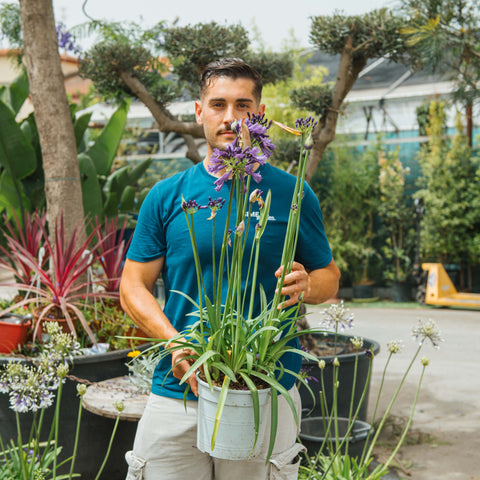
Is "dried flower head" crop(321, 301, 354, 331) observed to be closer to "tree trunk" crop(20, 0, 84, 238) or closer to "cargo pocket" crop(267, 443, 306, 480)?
"cargo pocket" crop(267, 443, 306, 480)

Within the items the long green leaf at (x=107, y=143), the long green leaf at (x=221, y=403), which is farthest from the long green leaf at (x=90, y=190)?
the long green leaf at (x=221, y=403)

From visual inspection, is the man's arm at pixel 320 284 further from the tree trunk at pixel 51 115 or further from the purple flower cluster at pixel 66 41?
the purple flower cluster at pixel 66 41

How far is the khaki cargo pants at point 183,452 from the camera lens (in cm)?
149

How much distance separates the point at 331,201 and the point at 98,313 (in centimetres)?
716

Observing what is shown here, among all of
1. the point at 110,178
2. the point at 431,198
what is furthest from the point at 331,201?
the point at 110,178

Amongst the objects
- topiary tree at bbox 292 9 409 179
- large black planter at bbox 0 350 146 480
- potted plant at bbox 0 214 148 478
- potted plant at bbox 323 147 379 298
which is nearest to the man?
potted plant at bbox 0 214 148 478

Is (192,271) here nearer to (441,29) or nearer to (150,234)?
(150,234)

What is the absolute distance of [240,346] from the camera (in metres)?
1.19

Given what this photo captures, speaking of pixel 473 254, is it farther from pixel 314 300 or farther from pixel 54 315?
pixel 314 300

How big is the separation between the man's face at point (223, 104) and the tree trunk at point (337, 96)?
94.2 inches

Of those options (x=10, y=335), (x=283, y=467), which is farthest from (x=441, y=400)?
(x=283, y=467)

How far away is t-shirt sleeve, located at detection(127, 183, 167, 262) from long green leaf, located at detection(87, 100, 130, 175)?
4006 mm

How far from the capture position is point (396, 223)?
1003 cm

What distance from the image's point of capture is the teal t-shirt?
1.51m
